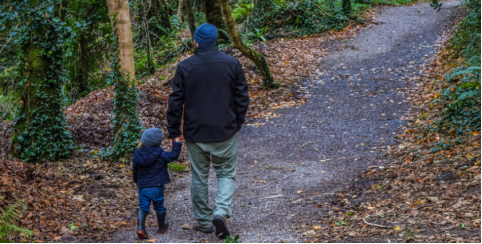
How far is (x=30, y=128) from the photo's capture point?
6.59 m

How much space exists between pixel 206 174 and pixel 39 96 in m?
3.81

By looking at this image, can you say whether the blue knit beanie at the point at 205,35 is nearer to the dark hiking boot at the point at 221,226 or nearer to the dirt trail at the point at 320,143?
the dark hiking boot at the point at 221,226

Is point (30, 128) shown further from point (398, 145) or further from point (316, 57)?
point (316, 57)

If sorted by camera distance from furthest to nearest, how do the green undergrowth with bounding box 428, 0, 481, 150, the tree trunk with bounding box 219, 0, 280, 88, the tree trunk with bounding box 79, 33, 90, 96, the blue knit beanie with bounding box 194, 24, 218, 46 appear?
the tree trunk with bounding box 79, 33, 90, 96 → the tree trunk with bounding box 219, 0, 280, 88 → the green undergrowth with bounding box 428, 0, 481, 150 → the blue knit beanie with bounding box 194, 24, 218, 46

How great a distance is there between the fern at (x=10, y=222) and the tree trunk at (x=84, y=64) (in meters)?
10.6

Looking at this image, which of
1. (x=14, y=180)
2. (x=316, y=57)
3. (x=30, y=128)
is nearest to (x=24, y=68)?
(x=30, y=128)

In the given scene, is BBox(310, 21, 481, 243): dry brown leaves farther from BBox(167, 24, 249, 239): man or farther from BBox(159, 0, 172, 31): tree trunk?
BBox(159, 0, 172, 31): tree trunk

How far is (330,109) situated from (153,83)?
562 cm

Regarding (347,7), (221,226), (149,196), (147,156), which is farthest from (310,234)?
(347,7)

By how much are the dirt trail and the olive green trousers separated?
1.04 ft

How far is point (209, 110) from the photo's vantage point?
4266 mm

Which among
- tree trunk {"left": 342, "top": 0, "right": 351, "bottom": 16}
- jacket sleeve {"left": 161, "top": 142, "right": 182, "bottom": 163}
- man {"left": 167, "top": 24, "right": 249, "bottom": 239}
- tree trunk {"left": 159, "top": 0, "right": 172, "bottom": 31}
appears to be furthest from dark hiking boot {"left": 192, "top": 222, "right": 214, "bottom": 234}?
tree trunk {"left": 342, "top": 0, "right": 351, "bottom": 16}

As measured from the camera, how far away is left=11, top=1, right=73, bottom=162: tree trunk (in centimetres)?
657

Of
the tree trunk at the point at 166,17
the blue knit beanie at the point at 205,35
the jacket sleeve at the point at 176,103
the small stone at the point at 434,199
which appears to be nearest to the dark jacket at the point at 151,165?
the jacket sleeve at the point at 176,103
